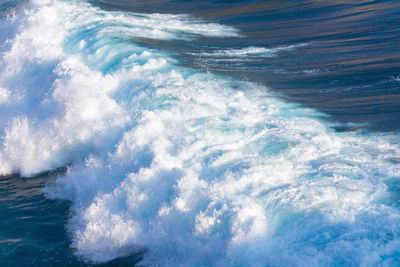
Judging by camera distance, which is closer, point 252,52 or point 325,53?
point 325,53

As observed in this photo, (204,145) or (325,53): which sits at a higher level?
(325,53)

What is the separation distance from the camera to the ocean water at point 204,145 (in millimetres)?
4777

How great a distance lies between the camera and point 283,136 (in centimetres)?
629

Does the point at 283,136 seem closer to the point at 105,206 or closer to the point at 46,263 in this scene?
the point at 105,206

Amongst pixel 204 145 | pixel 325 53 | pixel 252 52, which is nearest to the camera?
pixel 204 145

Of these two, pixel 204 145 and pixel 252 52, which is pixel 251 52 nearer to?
pixel 252 52

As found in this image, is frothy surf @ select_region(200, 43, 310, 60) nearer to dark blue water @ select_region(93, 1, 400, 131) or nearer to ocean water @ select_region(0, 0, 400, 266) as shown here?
ocean water @ select_region(0, 0, 400, 266)

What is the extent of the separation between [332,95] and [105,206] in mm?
4233

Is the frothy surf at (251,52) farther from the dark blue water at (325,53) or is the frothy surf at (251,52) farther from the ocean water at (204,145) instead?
the dark blue water at (325,53)

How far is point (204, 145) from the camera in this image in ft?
20.7

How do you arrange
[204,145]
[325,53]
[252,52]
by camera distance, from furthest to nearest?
[252,52] → [325,53] → [204,145]

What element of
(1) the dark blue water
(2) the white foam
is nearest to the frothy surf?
(2) the white foam

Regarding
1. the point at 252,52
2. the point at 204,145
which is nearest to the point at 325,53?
the point at 252,52

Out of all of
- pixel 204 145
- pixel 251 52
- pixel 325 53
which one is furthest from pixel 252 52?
pixel 204 145
